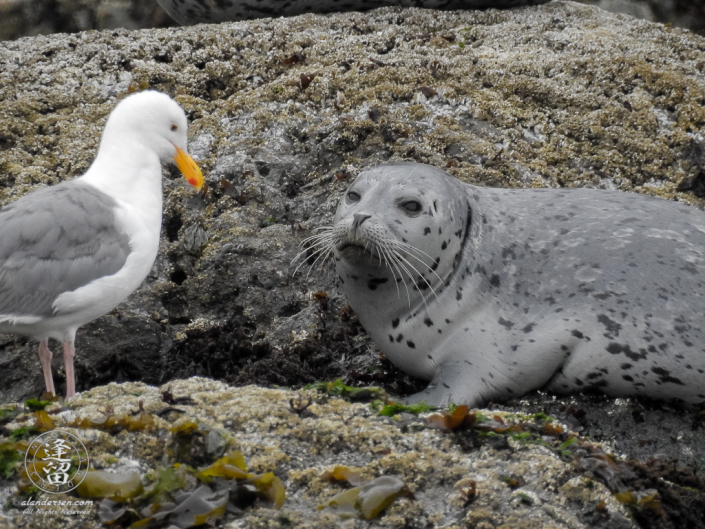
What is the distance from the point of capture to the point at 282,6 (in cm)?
895

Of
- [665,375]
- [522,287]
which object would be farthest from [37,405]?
[665,375]

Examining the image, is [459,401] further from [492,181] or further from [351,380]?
[492,181]

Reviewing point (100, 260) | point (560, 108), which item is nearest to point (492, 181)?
point (560, 108)

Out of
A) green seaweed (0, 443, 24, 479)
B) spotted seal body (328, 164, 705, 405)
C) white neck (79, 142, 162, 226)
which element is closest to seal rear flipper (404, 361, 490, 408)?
spotted seal body (328, 164, 705, 405)

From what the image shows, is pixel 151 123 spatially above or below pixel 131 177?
above

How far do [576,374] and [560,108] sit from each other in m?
3.32

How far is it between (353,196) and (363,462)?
217cm

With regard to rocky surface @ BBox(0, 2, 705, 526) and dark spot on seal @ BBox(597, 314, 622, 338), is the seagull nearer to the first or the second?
rocky surface @ BBox(0, 2, 705, 526)

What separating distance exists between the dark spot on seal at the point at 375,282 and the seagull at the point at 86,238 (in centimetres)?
128

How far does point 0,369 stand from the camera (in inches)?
213

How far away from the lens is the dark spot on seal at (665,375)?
453cm

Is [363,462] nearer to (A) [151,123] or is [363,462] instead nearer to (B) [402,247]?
(B) [402,247]

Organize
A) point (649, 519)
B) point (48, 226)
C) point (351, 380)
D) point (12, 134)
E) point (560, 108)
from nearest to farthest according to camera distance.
Result: point (649, 519) → point (48, 226) → point (351, 380) → point (12, 134) → point (560, 108)

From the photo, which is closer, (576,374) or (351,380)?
(576,374)
